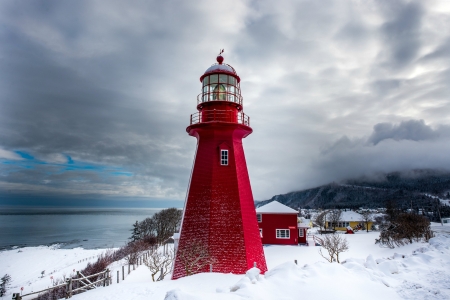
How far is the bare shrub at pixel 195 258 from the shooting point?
42.2 ft

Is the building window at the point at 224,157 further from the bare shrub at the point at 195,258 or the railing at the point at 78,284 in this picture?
the railing at the point at 78,284

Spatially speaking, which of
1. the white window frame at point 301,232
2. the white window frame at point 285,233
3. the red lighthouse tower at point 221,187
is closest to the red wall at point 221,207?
the red lighthouse tower at point 221,187

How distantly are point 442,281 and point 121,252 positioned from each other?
127 ft

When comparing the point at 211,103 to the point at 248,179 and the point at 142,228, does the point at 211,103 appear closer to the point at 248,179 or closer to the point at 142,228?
the point at 248,179

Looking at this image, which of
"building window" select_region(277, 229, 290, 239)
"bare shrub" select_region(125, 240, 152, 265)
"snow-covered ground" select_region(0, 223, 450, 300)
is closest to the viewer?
"snow-covered ground" select_region(0, 223, 450, 300)

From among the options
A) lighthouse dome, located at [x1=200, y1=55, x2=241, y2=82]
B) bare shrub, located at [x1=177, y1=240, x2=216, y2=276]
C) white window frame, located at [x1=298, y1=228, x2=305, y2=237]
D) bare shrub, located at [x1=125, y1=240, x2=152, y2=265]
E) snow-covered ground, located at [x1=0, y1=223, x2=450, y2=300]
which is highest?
lighthouse dome, located at [x1=200, y1=55, x2=241, y2=82]

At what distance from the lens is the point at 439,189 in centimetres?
18400

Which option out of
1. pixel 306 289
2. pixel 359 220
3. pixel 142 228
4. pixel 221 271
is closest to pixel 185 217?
pixel 221 271

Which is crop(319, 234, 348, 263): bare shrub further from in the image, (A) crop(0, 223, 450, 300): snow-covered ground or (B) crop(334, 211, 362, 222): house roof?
(B) crop(334, 211, 362, 222): house roof

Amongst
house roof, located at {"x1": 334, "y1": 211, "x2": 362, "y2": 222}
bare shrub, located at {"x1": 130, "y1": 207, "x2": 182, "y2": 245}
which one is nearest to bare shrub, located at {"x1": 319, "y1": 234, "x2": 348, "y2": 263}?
bare shrub, located at {"x1": 130, "y1": 207, "x2": 182, "y2": 245}

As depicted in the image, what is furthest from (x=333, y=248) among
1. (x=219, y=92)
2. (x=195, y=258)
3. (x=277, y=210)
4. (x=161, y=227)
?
(x=161, y=227)

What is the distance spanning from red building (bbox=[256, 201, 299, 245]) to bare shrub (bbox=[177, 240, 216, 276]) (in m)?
17.9

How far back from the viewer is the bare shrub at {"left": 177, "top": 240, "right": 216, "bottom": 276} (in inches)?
506

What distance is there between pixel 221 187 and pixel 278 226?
62.1 ft
